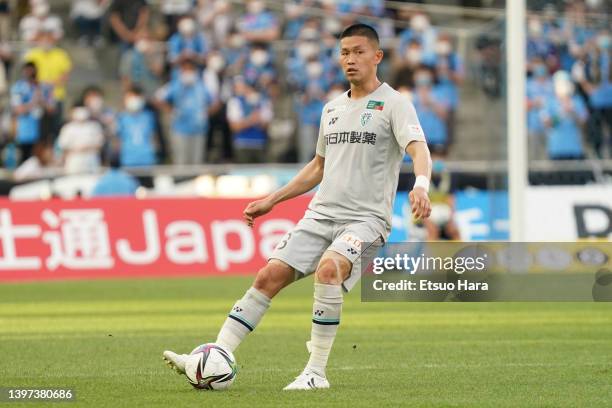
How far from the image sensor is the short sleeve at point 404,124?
8.34 m

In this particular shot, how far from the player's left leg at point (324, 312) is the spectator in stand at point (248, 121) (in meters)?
16.8

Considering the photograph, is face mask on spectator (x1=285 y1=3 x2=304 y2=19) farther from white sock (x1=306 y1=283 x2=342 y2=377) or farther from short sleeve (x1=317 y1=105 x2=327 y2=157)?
white sock (x1=306 y1=283 x2=342 y2=377)

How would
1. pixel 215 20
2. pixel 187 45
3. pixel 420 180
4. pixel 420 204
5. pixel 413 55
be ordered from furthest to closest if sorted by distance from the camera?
pixel 215 20 < pixel 187 45 < pixel 413 55 < pixel 420 180 < pixel 420 204

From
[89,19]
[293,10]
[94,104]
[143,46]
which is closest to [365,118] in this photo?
[94,104]

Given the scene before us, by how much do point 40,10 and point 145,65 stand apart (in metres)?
2.41

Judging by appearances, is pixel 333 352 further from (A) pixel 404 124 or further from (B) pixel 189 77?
(B) pixel 189 77

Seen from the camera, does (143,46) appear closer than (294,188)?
No

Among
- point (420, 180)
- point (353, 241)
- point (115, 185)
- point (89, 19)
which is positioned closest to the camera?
point (420, 180)

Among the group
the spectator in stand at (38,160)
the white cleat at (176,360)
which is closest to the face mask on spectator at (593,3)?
the spectator in stand at (38,160)

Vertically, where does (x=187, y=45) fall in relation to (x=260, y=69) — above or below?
above

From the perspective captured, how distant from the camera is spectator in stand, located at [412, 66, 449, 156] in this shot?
81.8ft

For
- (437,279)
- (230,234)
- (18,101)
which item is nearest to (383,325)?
(437,279)

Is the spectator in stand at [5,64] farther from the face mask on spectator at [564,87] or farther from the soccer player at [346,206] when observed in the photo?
the soccer player at [346,206]

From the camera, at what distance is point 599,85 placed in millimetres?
25359
